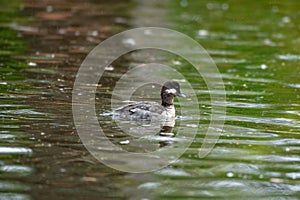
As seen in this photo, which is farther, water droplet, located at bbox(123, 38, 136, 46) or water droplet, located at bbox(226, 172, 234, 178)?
water droplet, located at bbox(123, 38, 136, 46)

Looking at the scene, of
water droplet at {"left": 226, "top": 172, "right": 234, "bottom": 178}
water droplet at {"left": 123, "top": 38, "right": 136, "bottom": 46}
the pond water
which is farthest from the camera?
water droplet at {"left": 123, "top": 38, "right": 136, "bottom": 46}

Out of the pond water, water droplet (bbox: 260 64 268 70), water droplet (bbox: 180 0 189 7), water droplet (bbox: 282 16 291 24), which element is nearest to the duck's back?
the pond water

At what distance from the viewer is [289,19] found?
2033 cm

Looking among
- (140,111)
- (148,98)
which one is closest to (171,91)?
(140,111)

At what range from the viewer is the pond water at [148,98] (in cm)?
746

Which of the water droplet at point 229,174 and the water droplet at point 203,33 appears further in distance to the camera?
the water droplet at point 203,33

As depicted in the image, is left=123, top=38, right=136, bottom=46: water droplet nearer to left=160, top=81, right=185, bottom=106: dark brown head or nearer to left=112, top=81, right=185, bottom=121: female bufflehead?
left=160, top=81, right=185, bottom=106: dark brown head

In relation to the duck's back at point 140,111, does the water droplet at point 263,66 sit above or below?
above

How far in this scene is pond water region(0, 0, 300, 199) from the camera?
7.46m

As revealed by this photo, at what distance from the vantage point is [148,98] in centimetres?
1162

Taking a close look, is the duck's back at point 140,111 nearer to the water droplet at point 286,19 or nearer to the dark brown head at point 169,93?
the dark brown head at point 169,93

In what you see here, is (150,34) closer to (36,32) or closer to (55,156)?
(36,32)

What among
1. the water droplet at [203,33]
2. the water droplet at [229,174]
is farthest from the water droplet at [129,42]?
the water droplet at [229,174]

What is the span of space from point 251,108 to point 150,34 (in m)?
7.35
